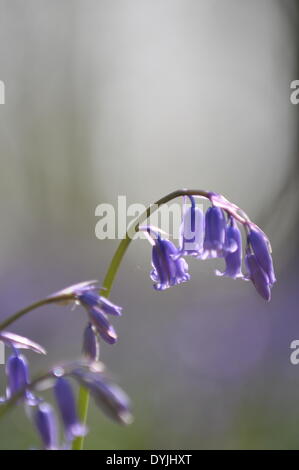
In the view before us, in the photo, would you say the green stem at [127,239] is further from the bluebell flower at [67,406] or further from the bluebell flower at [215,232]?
the bluebell flower at [67,406]

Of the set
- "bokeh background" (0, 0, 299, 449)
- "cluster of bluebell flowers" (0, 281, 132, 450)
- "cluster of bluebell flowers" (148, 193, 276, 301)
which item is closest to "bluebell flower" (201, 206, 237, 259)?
"cluster of bluebell flowers" (148, 193, 276, 301)

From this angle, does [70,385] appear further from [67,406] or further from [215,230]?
[215,230]

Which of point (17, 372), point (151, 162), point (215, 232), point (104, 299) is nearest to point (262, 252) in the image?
point (215, 232)

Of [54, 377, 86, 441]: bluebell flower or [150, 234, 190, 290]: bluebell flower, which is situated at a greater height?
[150, 234, 190, 290]: bluebell flower

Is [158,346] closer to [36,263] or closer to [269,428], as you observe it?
[269,428]

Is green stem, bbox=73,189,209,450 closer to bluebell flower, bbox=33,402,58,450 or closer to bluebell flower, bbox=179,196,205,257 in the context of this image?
bluebell flower, bbox=179,196,205,257

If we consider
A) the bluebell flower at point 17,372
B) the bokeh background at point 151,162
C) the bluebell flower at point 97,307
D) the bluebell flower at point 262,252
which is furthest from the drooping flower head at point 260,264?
the bokeh background at point 151,162

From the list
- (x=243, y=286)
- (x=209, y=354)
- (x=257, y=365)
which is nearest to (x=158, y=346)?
(x=209, y=354)
